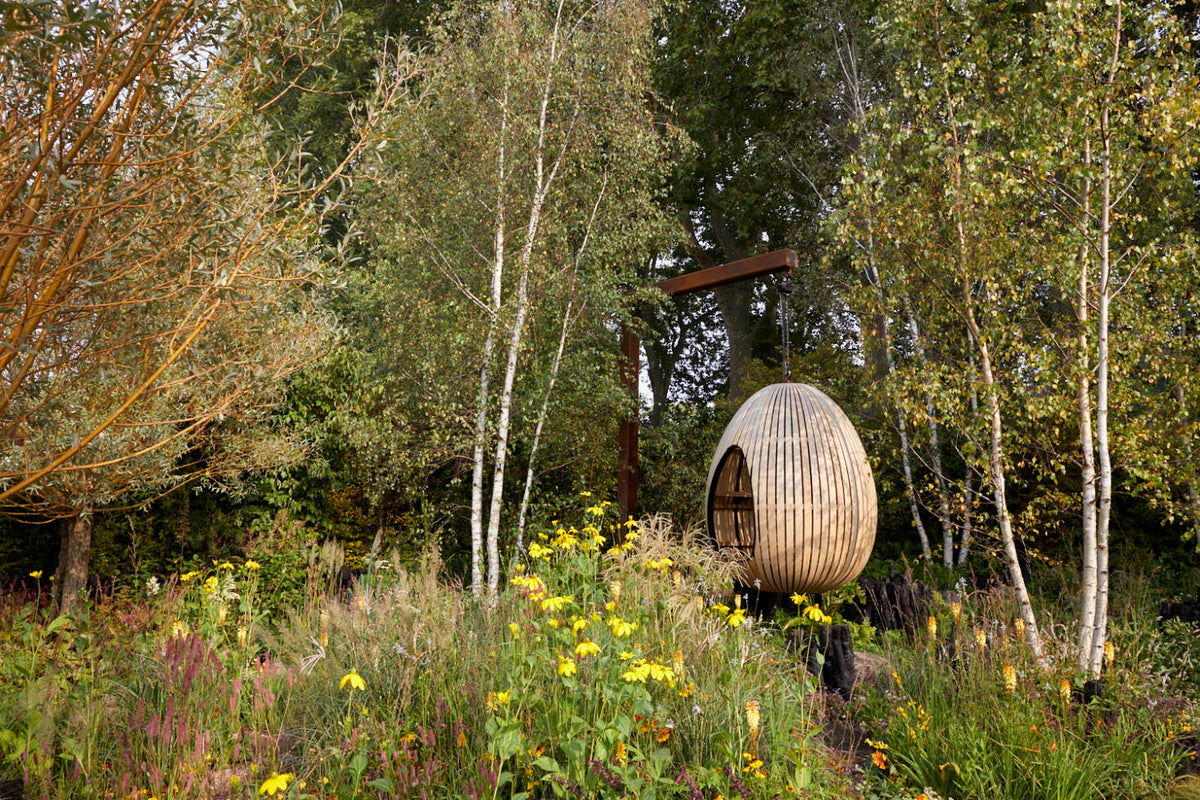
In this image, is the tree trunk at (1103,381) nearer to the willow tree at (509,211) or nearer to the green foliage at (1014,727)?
the green foliage at (1014,727)

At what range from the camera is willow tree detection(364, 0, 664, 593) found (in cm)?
726

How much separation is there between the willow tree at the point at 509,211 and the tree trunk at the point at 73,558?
108 inches

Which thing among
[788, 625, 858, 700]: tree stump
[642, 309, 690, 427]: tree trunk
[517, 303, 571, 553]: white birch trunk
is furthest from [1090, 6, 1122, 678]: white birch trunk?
[642, 309, 690, 427]: tree trunk

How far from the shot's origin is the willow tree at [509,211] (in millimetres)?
7262

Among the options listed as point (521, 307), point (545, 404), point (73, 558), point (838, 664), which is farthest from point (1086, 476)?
point (73, 558)

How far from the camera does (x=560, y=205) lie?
786 centimetres

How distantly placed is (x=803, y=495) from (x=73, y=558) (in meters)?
5.37

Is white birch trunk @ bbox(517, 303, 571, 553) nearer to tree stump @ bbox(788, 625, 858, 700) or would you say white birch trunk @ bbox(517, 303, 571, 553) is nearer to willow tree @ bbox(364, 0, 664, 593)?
willow tree @ bbox(364, 0, 664, 593)

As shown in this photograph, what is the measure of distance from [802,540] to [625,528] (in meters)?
1.98

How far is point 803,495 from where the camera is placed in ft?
20.3

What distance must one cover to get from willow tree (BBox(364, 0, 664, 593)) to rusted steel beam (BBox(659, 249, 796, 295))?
19.5 inches

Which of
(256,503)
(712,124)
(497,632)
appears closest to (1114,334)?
(497,632)

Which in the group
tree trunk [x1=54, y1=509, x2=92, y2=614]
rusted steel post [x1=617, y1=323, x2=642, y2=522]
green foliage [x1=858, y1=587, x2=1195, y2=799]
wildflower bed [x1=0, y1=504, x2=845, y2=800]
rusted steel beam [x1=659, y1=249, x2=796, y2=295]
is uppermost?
rusted steel beam [x1=659, y1=249, x2=796, y2=295]

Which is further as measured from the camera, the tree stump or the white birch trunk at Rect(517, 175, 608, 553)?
the white birch trunk at Rect(517, 175, 608, 553)
